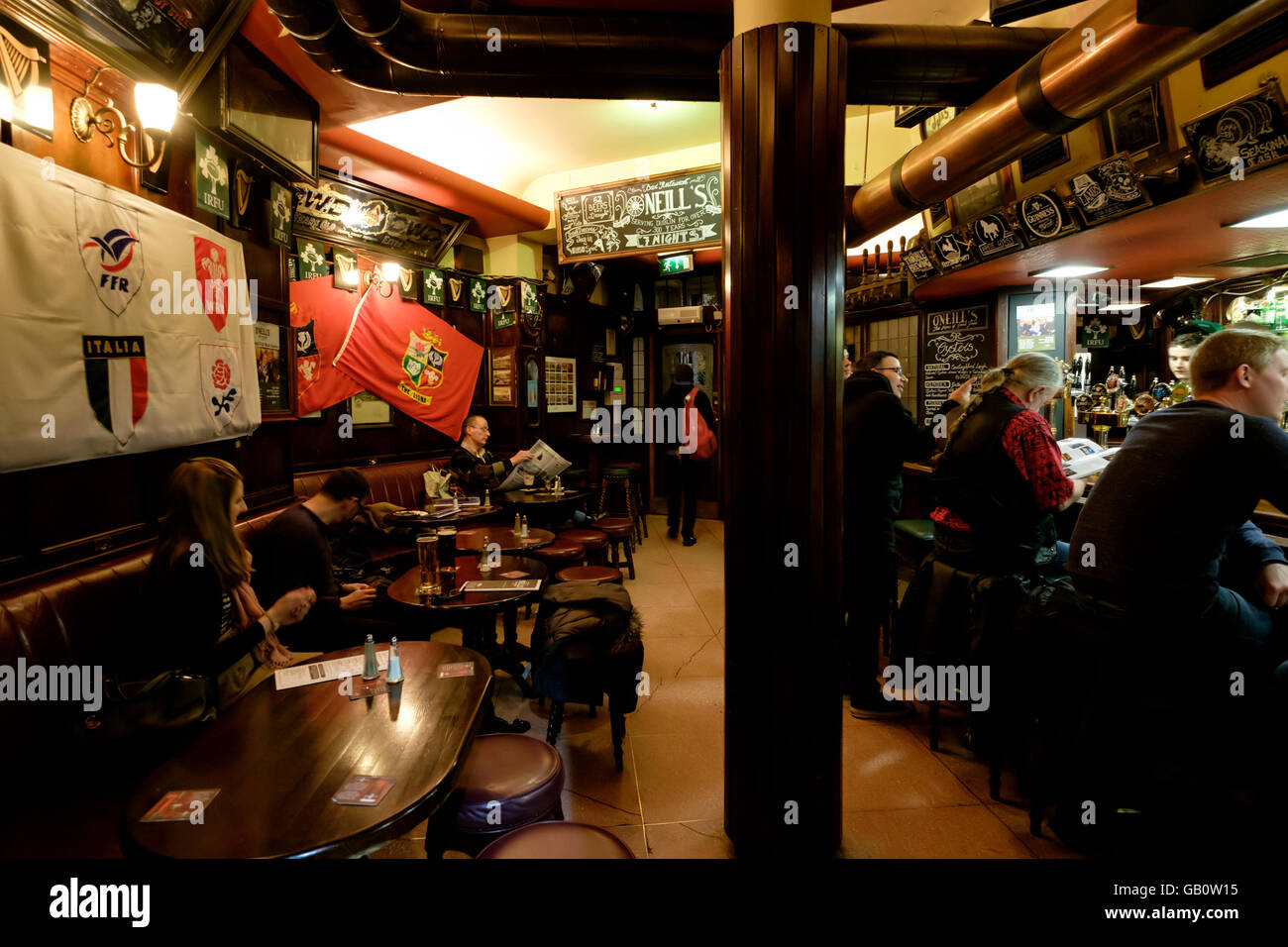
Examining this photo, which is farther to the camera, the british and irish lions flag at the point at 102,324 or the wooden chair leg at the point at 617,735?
the wooden chair leg at the point at 617,735

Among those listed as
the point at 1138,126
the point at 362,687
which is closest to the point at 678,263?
the point at 1138,126

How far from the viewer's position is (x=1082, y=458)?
10.8 ft

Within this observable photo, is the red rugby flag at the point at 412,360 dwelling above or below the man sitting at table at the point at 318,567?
above

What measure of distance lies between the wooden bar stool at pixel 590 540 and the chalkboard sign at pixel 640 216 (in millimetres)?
2671

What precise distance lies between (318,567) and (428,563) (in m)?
0.56

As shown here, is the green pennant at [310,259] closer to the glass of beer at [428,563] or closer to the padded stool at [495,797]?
the glass of beer at [428,563]

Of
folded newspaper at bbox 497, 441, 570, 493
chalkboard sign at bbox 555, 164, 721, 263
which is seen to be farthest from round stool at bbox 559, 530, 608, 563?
chalkboard sign at bbox 555, 164, 721, 263

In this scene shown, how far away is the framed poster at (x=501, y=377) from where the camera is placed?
7473mm

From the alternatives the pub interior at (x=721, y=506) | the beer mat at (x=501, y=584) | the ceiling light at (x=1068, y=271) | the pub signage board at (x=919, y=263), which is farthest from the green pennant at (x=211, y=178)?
the ceiling light at (x=1068, y=271)

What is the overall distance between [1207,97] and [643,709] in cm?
412

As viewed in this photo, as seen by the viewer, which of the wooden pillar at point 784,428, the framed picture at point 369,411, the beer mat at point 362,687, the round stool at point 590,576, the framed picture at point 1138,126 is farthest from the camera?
the framed picture at point 369,411

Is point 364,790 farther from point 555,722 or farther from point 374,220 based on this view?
point 374,220

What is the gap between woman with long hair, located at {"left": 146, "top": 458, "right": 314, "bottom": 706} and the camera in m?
2.21

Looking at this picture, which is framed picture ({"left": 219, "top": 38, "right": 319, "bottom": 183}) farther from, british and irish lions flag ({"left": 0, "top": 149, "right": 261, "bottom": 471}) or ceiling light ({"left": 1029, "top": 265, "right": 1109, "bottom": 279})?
ceiling light ({"left": 1029, "top": 265, "right": 1109, "bottom": 279})
